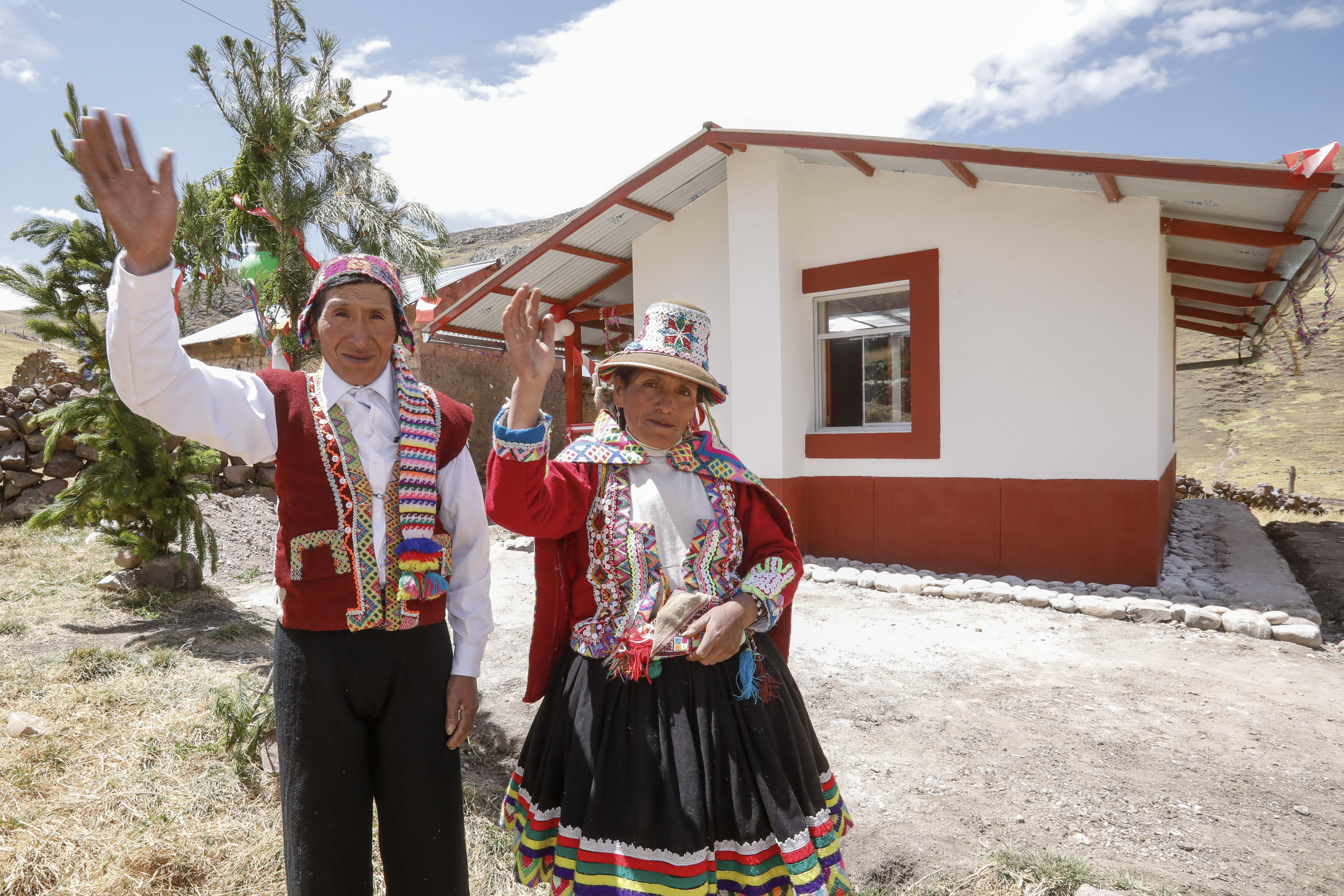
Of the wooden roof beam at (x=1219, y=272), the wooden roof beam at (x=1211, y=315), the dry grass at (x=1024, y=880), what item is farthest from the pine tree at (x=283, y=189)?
the wooden roof beam at (x=1211, y=315)

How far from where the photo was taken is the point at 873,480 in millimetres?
6844

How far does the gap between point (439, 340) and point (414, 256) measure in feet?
6.47

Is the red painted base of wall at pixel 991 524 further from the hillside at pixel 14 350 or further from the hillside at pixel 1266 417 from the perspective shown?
the hillside at pixel 14 350

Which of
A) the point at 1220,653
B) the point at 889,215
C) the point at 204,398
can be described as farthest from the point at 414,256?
the point at 1220,653

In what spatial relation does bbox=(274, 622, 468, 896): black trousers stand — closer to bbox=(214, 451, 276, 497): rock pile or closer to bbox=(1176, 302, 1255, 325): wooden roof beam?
bbox=(214, 451, 276, 497): rock pile

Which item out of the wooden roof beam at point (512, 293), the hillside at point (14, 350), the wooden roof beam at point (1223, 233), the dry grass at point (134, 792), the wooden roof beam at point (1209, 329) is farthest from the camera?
the hillside at point (14, 350)

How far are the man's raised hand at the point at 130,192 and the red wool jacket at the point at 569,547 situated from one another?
735mm

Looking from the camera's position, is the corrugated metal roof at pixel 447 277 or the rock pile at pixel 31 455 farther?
the corrugated metal roof at pixel 447 277

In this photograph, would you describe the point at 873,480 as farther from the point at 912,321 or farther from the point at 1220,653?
the point at 1220,653

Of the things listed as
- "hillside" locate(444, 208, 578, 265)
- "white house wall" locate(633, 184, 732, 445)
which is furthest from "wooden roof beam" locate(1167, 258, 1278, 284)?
"hillside" locate(444, 208, 578, 265)

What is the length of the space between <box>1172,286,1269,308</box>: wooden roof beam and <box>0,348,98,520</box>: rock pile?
1335cm

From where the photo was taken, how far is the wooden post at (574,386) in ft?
29.1

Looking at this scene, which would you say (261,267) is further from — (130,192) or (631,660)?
(631,660)

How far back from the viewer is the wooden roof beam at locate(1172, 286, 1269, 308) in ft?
27.9
